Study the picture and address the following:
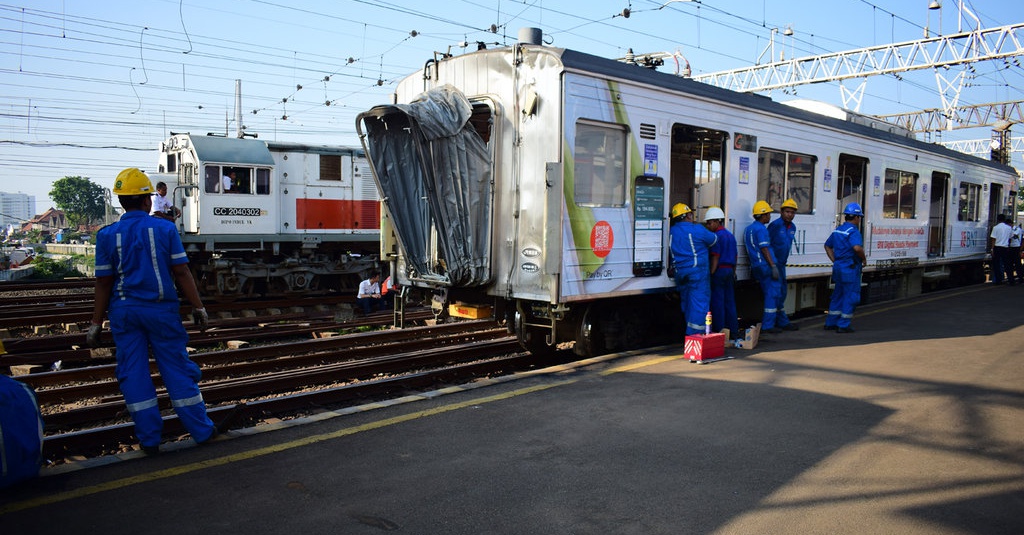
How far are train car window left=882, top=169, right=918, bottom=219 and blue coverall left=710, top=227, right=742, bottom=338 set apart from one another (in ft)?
19.7

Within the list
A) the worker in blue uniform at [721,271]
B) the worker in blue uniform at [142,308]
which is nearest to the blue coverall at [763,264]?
the worker in blue uniform at [721,271]

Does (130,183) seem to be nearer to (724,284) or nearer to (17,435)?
(17,435)

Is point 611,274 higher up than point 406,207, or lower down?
lower down

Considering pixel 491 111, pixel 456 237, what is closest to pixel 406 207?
pixel 456 237

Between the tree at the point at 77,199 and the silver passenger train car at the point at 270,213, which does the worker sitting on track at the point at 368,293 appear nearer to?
the silver passenger train car at the point at 270,213

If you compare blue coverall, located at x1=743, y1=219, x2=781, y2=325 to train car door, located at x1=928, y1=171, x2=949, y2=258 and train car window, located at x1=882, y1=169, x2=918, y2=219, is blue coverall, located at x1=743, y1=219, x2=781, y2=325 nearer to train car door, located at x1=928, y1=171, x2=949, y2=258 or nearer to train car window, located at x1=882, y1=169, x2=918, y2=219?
train car window, located at x1=882, y1=169, x2=918, y2=219

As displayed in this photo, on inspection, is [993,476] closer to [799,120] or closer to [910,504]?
[910,504]

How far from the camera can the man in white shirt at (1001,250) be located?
57.8 feet

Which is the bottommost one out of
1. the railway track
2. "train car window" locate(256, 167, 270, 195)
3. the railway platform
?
the railway track

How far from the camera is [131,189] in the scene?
499 cm

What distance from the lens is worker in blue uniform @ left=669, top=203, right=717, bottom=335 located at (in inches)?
321

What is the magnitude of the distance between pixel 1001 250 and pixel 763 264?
12.3 m

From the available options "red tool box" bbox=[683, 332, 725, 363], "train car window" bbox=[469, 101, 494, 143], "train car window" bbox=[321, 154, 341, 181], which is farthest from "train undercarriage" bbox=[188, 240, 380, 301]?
"red tool box" bbox=[683, 332, 725, 363]

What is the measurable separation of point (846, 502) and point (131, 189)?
509cm
